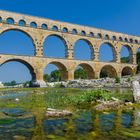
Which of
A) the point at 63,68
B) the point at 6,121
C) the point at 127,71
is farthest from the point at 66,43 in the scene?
the point at 6,121

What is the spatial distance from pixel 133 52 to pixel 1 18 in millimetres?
37545

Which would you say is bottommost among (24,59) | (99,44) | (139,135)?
(139,135)

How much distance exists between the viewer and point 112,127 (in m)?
7.29

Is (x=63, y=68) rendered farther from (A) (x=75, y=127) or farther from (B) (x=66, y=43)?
(A) (x=75, y=127)

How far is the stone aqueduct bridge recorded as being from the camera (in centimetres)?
5234

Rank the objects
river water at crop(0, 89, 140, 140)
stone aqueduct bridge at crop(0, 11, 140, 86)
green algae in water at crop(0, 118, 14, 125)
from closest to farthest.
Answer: river water at crop(0, 89, 140, 140)
green algae in water at crop(0, 118, 14, 125)
stone aqueduct bridge at crop(0, 11, 140, 86)

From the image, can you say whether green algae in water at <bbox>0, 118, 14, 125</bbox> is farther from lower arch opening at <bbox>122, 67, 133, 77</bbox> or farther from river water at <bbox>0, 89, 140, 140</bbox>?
lower arch opening at <bbox>122, 67, 133, 77</bbox>

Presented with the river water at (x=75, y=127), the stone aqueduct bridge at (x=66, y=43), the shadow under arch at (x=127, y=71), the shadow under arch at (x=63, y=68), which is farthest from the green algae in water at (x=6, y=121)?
the shadow under arch at (x=127, y=71)

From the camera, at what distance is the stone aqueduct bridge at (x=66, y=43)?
172 ft

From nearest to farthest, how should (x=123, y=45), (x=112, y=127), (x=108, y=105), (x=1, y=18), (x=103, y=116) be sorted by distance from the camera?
(x=112, y=127)
(x=103, y=116)
(x=108, y=105)
(x=1, y=18)
(x=123, y=45)

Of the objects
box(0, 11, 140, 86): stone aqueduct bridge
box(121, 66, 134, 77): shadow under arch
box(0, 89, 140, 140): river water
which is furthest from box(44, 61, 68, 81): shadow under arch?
box(0, 89, 140, 140): river water

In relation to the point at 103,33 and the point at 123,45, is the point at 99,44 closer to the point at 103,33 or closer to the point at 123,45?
the point at 103,33

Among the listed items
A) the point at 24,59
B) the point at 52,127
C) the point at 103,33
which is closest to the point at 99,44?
the point at 103,33

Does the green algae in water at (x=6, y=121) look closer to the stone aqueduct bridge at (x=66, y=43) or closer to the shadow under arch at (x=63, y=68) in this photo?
the stone aqueduct bridge at (x=66, y=43)
